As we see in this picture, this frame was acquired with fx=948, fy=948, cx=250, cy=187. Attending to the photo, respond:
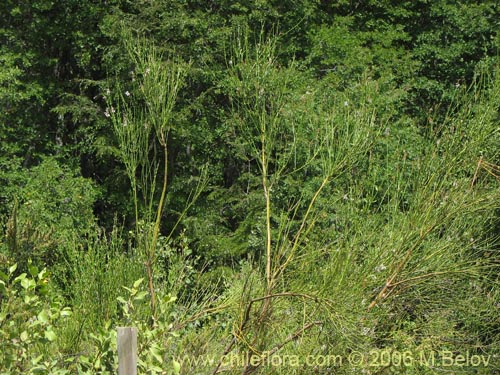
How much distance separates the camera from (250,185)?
15727mm

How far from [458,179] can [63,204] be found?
418 inches

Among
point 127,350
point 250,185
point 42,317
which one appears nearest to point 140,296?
point 42,317

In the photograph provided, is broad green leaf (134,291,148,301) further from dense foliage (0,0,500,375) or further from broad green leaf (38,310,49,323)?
broad green leaf (38,310,49,323)

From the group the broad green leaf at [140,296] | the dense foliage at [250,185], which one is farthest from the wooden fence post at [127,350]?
the broad green leaf at [140,296]

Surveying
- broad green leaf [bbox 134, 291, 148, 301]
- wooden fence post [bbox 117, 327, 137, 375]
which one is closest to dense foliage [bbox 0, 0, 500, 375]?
broad green leaf [bbox 134, 291, 148, 301]

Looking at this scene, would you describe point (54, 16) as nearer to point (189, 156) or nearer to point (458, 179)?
point (189, 156)

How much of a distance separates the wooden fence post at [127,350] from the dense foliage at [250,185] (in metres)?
0.42

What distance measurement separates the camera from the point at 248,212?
1523 centimetres

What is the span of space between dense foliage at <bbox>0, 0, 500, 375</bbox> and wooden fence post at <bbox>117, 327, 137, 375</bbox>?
421mm

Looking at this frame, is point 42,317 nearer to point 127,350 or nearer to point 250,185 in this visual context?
point 127,350

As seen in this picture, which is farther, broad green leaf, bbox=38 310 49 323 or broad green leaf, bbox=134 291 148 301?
broad green leaf, bbox=134 291 148 301

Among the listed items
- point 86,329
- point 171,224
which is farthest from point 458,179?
point 171,224

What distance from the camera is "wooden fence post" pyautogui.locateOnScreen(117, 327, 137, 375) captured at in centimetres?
374

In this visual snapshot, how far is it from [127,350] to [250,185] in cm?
1201
